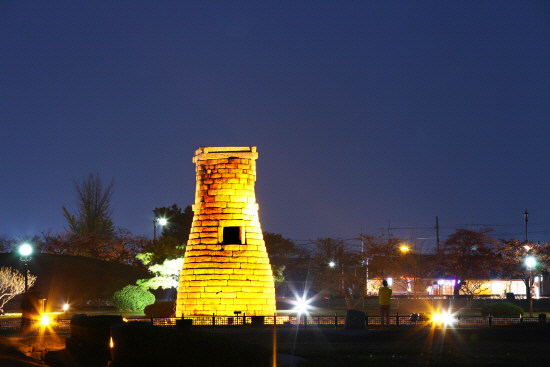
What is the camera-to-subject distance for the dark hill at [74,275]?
54.1 metres

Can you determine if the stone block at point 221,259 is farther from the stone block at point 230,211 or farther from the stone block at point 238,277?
the stone block at point 230,211

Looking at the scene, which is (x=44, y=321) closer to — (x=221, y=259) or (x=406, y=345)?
(x=221, y=259)

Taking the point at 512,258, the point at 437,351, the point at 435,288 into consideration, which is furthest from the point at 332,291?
the point at 437,351

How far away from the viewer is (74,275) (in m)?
58.4

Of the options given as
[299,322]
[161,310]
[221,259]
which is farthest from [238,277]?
[161,310]

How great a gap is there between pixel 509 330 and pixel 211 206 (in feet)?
40.3

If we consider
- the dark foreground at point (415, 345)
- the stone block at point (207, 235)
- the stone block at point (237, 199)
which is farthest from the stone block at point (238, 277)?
the dark foreground at point (415, 345)

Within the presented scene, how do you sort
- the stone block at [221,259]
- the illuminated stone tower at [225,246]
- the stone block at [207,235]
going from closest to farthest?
the illuminated stone tower at [225,246]
the stone block at [221,259]
the stone block at [207,235]

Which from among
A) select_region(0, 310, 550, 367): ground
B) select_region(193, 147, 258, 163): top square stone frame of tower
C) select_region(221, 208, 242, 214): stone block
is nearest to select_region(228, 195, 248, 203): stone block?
select_region(221, 208, 242, 214): stone block

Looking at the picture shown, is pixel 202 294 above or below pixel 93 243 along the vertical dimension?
below

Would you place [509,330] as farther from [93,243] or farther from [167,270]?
[93,243]

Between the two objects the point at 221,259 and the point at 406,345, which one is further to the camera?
the point at 221,259

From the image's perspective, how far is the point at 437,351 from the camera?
47.6 ft

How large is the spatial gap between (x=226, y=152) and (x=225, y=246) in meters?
3.98
